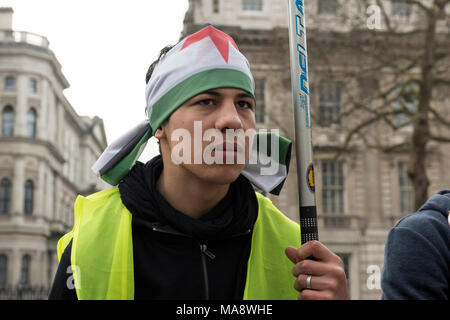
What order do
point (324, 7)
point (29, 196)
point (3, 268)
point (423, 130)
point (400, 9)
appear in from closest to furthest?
point (423, 130) → point (324, 7) → point (400, 9) → point (3, 268) → point (29, 196)

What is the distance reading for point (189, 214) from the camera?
2.26m

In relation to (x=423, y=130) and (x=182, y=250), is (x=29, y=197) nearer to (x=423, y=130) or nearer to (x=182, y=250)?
A: (x=423, y=130)

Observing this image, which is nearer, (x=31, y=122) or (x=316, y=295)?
(x=316, y=295)

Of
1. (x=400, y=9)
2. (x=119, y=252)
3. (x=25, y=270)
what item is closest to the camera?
(x=119, y=252)

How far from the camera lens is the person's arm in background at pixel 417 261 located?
1.88 metres

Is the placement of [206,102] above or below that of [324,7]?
below

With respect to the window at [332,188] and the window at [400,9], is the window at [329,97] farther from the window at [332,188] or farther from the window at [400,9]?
the window at [332,188]

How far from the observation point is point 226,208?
2.29 metres

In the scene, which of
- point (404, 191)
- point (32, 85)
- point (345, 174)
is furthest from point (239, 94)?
point (32, 85)

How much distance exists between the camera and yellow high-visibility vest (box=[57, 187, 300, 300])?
206 cm

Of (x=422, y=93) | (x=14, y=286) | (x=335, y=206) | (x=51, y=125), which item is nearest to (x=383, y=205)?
(x=335, y=206)

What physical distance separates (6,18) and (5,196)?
13.9 metres

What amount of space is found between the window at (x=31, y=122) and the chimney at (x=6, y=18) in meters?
7.24

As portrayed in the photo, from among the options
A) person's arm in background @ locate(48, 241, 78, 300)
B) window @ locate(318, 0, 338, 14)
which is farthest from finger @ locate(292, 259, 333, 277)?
window @ locate(318, 0, 338, 14)
